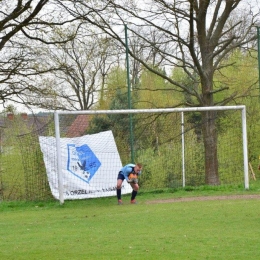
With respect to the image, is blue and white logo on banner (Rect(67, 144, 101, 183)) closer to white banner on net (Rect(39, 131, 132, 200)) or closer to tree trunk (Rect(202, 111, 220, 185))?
white banner on net (Rect(39, 131, 132, 200))

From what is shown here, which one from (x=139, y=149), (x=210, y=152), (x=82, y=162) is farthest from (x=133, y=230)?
(x=210, y=152)

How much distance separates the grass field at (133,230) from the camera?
9.14 metres

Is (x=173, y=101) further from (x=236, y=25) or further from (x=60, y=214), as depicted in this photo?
(x=60, y=214)

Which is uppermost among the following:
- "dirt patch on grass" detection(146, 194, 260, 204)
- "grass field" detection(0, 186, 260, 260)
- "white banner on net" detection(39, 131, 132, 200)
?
"white banner on net" detection(39, 131, 132, 200)

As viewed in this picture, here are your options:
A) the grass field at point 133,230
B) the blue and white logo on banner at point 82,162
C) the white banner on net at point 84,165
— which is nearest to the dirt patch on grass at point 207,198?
the grass field at point 133,230

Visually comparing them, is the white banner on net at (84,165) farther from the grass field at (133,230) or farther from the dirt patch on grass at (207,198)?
the dirt patch on grass at (207,198)

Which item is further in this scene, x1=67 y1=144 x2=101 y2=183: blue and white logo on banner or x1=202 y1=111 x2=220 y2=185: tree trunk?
x1=202 y1=111 x2=220 y2=185: tree trunk

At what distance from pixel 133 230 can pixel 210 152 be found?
32.1ft

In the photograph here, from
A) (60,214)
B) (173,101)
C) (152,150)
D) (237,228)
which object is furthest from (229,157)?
(237,228)

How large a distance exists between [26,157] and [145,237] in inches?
373

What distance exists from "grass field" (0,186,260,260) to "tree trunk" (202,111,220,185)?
150 inches

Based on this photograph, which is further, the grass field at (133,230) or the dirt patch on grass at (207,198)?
the dirt patch on grass at (207,198)

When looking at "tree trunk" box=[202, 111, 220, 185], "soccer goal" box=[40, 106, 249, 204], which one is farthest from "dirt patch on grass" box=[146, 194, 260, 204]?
"tree trunk" box=[202, 111, 220, 185]

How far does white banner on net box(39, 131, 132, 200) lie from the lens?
18484mm
